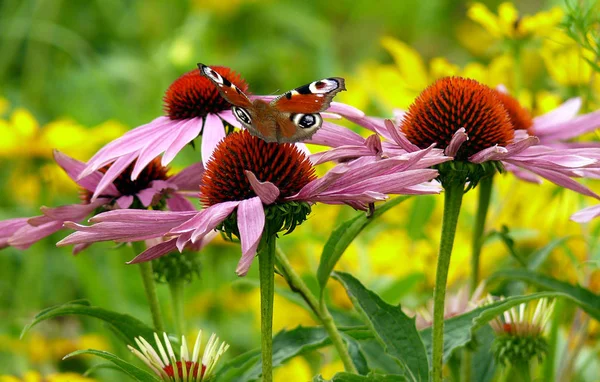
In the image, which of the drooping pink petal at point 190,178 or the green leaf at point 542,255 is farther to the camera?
the green leaf at point 542,255

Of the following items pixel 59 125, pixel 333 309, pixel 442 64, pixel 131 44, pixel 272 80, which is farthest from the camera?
pixel 131 44

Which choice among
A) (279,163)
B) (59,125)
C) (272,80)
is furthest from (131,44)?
(279,163)

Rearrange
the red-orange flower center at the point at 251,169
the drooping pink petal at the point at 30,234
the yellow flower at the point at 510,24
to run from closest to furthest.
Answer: the red-orange flower center at the point at 251,169 → the drooping pink petal at the point at 30,234 → the yellow flower at the point at 510,24

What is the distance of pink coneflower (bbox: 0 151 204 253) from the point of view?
767 millimetres

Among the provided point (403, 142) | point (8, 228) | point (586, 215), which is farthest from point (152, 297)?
point (586, 215)

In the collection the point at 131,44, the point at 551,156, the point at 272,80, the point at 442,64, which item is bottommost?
the point at 551,156

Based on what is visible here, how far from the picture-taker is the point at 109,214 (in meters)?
0.60

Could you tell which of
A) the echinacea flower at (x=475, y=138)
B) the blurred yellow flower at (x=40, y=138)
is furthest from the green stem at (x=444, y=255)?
the blurred yellow flower at (x=40, y=138)

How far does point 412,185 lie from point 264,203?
105 millimetres

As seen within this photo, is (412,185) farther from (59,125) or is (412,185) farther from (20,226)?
(59,125)

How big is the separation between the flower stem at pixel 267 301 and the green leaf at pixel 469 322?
163 millimetres

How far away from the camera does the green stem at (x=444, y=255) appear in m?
0.65

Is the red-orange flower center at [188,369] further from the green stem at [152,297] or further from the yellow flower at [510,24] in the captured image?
the yellow flower at [510,24]

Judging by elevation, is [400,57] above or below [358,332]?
above
